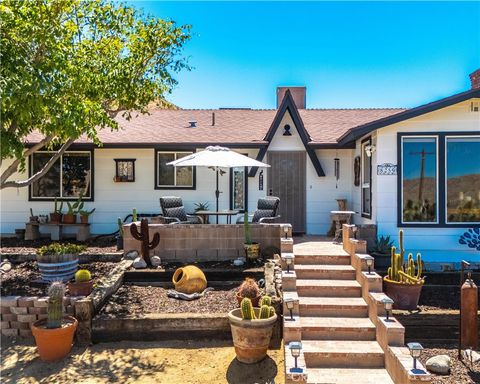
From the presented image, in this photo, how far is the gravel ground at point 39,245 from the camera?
9.16 meters

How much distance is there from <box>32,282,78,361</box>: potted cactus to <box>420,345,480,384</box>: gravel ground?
464cm

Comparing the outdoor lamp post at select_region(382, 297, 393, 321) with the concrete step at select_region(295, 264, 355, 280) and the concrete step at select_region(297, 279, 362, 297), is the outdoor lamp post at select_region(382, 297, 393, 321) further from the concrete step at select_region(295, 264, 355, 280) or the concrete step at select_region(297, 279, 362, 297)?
the concrete step at select_region(295, 264, 355, 280)

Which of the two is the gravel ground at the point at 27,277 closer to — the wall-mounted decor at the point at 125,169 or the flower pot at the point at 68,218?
the flower pot at the point at 68,218

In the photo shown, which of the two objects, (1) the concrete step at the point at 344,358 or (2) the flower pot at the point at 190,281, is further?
(2) the flower pot at the point at 190,281

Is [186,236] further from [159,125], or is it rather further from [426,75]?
[426,75]

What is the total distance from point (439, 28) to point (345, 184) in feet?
17.3

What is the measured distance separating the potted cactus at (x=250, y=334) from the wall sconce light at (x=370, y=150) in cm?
468

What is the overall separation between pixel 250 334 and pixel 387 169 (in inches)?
186

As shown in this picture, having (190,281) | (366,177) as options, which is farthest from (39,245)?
(366,177)

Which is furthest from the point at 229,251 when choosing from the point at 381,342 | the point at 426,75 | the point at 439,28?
the point at 426,75

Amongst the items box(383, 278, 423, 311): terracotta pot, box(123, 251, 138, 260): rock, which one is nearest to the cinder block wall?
box(123, 251, 138, 260): rock

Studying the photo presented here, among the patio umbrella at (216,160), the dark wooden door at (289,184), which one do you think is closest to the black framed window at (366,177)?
the dark wooden door at (289,184)

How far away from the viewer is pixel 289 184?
10.9 m

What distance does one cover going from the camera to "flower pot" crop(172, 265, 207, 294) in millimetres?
6648
